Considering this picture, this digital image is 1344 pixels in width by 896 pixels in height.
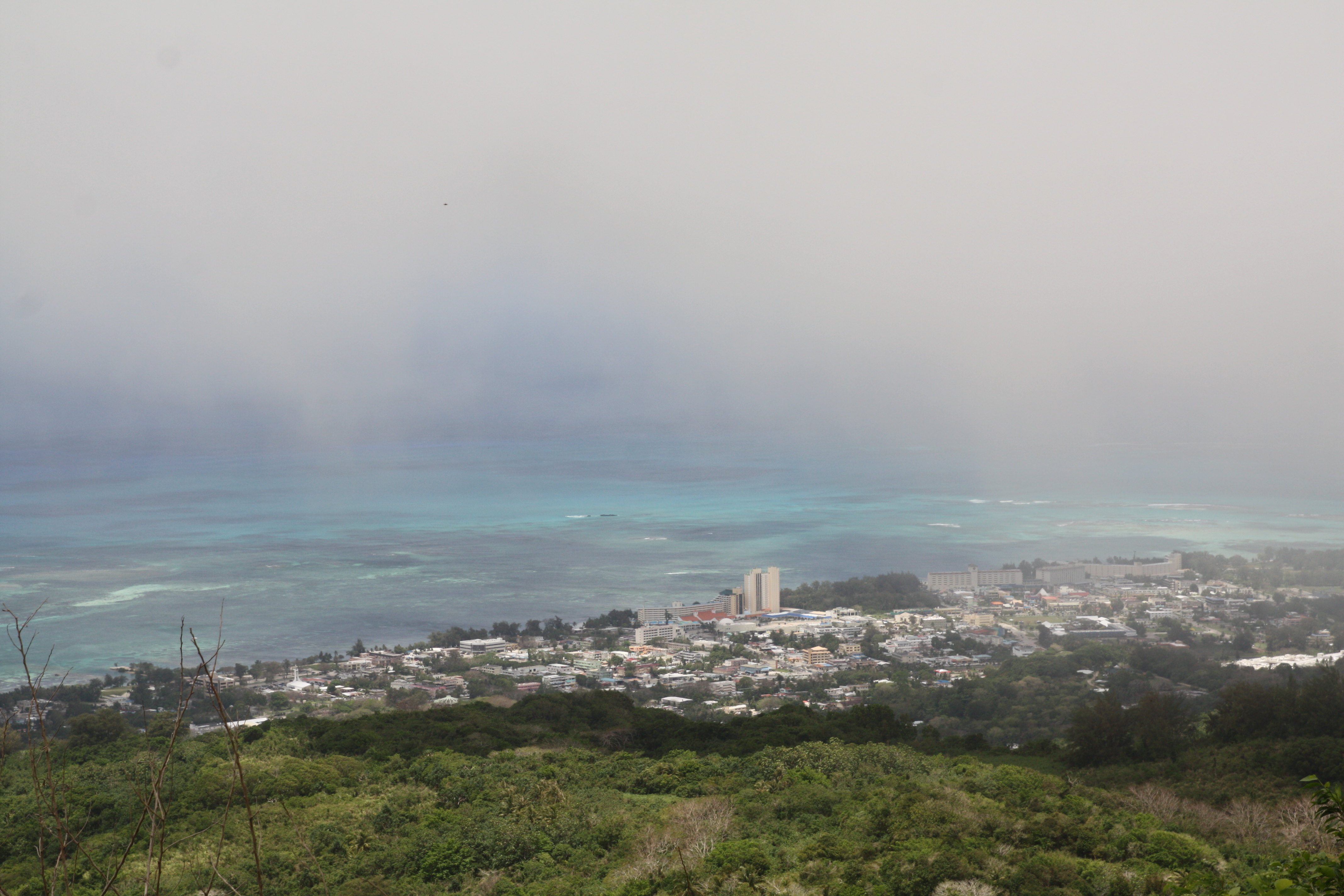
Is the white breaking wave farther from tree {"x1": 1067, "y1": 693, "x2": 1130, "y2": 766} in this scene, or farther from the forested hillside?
tree {"x1": 1067, "y1": 693, "x2": 1130, "y2": 766}

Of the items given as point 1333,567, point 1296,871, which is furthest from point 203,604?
point 1333,567

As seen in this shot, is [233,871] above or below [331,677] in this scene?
above

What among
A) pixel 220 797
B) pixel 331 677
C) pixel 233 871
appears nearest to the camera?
pixel 233 871

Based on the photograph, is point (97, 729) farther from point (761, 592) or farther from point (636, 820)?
point (761, 592)

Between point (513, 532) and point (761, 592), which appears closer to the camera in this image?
point (761, 592)

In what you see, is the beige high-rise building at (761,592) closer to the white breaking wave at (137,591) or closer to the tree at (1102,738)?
the tree at (1102,738)

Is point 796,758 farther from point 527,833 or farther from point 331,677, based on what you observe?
point 331,677

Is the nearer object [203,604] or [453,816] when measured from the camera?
[453,816]

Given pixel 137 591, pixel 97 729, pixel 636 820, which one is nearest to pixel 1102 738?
pixel 636 820
